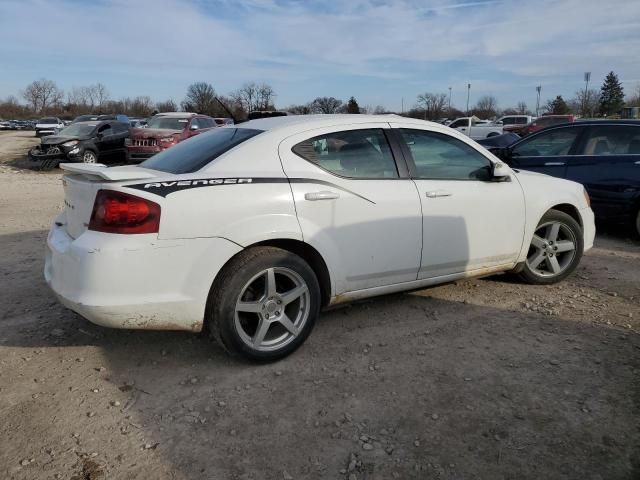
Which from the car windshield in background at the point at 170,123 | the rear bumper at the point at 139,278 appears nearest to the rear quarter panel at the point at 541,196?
the rear bumper at the point at 139,278

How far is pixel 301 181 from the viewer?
3.41m

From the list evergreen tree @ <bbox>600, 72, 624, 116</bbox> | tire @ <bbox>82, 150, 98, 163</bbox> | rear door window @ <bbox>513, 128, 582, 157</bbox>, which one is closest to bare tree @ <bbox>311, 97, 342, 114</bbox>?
rear door window @ <bbox>513, 128, 582, 157</bbox>

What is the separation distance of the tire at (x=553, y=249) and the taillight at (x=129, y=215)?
3373mm

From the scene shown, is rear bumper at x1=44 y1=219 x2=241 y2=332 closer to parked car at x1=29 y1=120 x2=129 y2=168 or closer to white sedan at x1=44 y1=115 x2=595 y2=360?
white sedan at x1=44 y1=115 x2=595 y2=360

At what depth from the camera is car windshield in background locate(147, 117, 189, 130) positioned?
15.9 metres

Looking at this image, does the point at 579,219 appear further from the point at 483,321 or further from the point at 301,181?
the point at 301,181

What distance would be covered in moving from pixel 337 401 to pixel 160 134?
13.6m

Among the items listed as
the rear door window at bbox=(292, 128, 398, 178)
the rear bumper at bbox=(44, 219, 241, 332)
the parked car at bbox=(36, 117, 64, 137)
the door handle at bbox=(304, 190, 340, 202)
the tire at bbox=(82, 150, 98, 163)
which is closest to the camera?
the rear bumper at bbox=(44, 219, 241, 332)

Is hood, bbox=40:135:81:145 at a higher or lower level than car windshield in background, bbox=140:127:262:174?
higher

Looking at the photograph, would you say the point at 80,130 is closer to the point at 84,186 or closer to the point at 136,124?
the point at 136,124

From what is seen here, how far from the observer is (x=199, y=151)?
11.9 feet

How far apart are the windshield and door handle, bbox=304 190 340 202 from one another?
51.5 ft

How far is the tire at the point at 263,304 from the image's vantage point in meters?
3.16

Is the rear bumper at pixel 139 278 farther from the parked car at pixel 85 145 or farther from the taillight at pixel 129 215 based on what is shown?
the parked car at pixel 85 145
